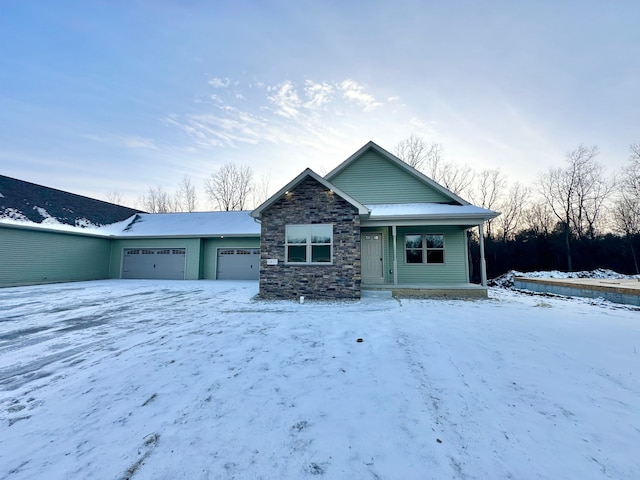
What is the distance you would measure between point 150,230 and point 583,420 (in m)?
20.7

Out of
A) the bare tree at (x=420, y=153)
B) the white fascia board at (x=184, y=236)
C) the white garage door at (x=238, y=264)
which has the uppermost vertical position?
the bare tree at (x=420, y=153)

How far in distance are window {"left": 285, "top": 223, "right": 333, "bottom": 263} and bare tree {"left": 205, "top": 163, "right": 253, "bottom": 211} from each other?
851 inches

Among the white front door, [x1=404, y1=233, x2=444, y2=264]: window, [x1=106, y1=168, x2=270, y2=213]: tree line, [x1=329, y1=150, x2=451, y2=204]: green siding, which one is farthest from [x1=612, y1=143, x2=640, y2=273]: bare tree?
[x1=106, y1=168, x2=270, y2=213]: tree line

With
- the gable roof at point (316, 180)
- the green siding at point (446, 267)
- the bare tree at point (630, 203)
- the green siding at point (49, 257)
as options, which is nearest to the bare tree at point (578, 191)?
the bare tree at point (630, 203)

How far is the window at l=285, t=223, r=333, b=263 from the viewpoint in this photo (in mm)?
8961

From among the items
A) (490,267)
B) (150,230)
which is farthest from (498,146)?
(150,230)

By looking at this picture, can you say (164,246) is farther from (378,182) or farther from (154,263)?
(378,182)

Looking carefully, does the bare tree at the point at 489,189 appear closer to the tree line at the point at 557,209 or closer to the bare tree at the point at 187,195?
the tree line at the point at 557,209

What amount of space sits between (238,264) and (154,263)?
564 cm

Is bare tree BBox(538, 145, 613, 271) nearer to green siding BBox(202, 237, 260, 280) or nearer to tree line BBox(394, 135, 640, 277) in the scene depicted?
tree line BBox(394, 135, 640, 277)

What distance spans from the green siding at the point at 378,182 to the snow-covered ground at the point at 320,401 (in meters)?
7.03

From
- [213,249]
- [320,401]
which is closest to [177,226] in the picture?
[213,249]

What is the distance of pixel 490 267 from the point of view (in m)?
23.2

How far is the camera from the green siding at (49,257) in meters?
13.1
